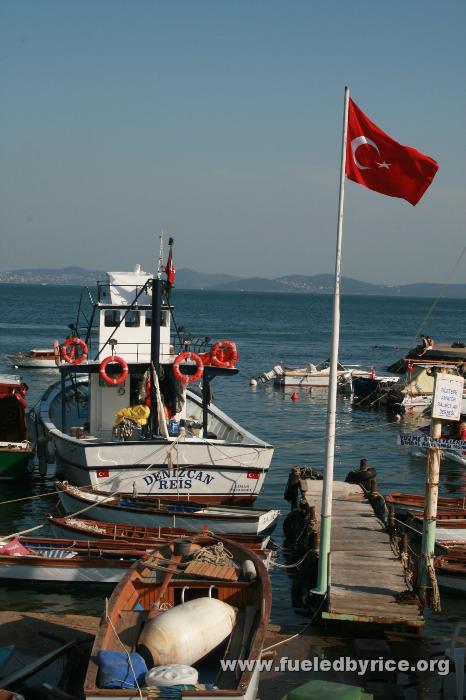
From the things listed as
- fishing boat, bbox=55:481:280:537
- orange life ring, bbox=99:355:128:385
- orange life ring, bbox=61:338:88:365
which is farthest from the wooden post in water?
orange life ring, bbox=61:338:88:365

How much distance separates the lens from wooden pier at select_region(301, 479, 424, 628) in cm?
1436

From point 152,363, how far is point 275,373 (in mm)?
33274

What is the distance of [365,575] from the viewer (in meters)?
16.1

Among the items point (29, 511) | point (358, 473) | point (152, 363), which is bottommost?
point (29, 511)

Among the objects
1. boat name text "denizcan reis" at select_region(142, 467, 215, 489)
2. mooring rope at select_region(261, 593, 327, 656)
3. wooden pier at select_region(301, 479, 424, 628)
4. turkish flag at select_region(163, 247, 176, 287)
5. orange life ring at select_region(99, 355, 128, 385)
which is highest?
turkish flag at select_region(163, 247, 176, 287)

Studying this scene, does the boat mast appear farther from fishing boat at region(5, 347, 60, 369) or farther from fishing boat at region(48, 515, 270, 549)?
fishing boat at region(5, 347, 60, 369)

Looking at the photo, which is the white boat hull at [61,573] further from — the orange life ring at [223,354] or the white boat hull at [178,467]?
the orange life ring at [223,354]

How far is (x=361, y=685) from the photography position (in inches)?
509

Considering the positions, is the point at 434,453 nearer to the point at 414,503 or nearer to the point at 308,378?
the point at 414,503

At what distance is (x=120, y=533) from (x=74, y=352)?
22.7 ft

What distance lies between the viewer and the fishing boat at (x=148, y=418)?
22219 mm

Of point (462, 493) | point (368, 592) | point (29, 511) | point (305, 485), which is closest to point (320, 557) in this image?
point (368, 592)

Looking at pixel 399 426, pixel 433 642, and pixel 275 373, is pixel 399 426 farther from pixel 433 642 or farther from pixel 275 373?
pixel 433 642

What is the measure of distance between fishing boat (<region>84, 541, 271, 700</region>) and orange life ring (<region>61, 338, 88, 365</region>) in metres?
10.8
